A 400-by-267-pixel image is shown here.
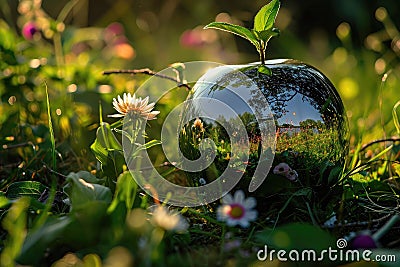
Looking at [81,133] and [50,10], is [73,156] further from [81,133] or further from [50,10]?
[50,10]

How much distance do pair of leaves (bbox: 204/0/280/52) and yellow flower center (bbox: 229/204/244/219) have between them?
0.33 m

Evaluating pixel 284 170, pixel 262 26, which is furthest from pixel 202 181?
pixel 262 26

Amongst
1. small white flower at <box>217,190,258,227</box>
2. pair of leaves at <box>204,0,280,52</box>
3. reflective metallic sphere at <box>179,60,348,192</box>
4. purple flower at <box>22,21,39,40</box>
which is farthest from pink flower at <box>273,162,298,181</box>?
purple flower at <box>22,21,39,40</box>

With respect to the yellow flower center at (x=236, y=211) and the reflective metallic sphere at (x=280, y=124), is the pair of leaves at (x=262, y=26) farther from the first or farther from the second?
the yellow flower center at (x=236, y=211)

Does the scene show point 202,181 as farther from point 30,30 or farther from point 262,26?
point 30,30

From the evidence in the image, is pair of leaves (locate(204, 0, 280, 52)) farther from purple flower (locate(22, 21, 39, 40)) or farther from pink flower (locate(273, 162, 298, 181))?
purple flower (locate(22, 21, 39, 40))

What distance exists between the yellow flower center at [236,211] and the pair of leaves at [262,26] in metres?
0.33

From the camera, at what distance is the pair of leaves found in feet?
3.34

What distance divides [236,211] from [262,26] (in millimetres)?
363

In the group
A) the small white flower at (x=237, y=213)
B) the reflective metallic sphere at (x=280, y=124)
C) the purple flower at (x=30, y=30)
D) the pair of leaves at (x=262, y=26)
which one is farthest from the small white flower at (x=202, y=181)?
the purple flower at (x=30, y=30)

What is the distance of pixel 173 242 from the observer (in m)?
0.85

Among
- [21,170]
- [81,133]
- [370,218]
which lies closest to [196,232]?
[370,218]

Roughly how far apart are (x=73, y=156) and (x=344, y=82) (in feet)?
4.99

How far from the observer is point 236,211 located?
0.89 m
